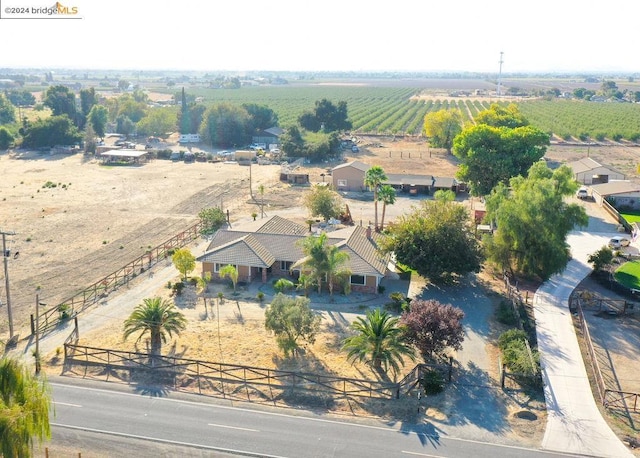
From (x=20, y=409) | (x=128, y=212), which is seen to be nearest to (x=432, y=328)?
(x=20, y=409)

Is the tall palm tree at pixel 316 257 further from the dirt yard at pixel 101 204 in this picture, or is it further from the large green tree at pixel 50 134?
the large green tree at pixel 50 134

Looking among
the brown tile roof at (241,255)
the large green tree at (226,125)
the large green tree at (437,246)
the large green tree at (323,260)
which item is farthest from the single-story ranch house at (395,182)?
the large green tree at (226,125)

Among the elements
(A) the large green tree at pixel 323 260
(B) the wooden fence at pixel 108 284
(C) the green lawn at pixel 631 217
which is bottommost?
(B) the wooden fence at pixel 108 284

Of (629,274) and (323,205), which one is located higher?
(323,205)

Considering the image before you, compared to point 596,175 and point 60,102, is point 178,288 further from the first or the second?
point 60,102

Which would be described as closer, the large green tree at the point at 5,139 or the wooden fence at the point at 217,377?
the wooden fence at the point at 217,377
